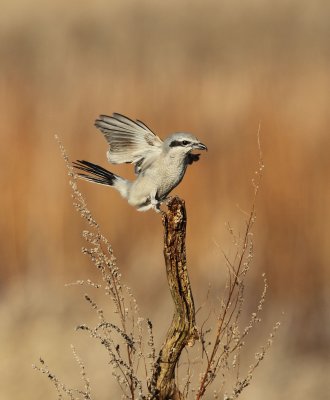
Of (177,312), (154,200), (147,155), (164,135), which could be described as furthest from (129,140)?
(164,135)

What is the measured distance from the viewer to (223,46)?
19.3 ft

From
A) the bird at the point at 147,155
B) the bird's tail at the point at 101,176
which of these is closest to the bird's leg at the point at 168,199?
the bird at the point at 147,155

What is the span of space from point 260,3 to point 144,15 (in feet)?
2.57

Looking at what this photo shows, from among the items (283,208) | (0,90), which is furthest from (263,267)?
(0,90)

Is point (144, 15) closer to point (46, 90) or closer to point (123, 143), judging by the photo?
point (46, 90)

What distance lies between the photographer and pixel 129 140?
315 cm

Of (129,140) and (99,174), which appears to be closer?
(129,140)

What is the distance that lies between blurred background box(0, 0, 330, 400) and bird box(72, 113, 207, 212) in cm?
204

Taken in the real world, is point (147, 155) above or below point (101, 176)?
below

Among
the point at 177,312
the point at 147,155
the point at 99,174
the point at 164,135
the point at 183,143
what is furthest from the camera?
the point at 164,135

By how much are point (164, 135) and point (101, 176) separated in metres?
2.47

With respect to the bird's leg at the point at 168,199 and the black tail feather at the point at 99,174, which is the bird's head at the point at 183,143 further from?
the black tail feather at the point at 99,174

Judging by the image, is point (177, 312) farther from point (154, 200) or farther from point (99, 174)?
point (99, 174)

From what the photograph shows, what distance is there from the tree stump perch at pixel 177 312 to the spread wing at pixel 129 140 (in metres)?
0.38
